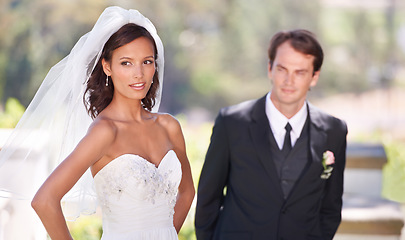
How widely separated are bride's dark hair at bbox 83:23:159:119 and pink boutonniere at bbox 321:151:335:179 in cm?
107

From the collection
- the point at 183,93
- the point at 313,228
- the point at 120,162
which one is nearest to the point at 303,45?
the point at 313,228

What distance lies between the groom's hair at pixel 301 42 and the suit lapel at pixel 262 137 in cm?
32

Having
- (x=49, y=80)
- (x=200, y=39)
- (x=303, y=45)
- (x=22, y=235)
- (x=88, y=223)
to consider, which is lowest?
(x=88, y=223)

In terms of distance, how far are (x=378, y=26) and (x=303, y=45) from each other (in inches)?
998

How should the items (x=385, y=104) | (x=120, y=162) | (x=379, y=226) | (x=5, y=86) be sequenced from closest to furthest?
(x=120, y=162) < (x=379, y=226) < (x=5, y=86) < (x=385, y=104)

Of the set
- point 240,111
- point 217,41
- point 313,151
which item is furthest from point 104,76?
point 217,41

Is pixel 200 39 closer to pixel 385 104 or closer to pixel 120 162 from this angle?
pixel 385 104

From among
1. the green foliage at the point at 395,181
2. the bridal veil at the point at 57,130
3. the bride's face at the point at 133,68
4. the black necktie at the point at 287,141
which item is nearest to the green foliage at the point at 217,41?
the green foliage at the point at 395,181

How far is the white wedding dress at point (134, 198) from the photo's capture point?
2.73 metres

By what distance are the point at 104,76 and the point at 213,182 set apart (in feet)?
3.20

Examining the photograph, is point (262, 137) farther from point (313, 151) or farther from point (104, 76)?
point (104, 76)

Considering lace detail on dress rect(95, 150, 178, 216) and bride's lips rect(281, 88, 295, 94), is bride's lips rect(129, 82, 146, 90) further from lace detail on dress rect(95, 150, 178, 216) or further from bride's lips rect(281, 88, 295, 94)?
bride's lips rect(281, 88, 295, 94)

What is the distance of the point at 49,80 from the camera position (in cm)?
308

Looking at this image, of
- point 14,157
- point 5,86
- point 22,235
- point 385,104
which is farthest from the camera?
point 385,104
